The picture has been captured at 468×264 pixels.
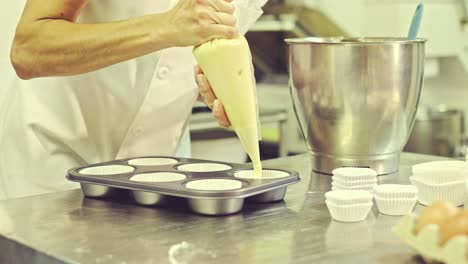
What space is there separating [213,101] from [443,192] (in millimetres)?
345

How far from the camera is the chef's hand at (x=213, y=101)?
1007 millimetres

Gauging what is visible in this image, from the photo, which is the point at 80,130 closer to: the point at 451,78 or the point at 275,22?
the point at 275,22

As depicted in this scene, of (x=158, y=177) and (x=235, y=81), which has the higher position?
(x=235, y=81)

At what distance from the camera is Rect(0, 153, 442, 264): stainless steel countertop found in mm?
732

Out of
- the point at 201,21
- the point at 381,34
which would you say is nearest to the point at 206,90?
the point at 201,21

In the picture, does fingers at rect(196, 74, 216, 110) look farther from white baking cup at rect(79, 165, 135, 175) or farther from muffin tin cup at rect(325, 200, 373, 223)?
muffin tin cup at rect(325, 200, 373, 223)

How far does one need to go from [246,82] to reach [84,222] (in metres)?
0.28

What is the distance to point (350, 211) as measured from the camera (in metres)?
0.86

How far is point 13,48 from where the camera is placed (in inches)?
45.4

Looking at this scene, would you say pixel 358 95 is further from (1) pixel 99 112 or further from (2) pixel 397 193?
(1) pixel 99 112

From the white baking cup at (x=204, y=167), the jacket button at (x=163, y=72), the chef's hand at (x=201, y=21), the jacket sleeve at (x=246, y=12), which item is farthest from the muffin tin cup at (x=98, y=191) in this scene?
the jacket sleeve at (x=246, y=12)

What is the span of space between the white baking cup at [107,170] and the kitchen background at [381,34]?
4.57ft

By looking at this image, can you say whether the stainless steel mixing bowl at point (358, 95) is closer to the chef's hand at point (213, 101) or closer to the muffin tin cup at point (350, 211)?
the chef's hand at point (213, 101)

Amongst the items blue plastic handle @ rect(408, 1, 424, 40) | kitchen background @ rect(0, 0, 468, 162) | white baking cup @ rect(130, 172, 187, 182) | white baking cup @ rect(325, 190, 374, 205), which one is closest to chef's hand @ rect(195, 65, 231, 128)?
white baking cup @ rect(130, 172, 187, 182)
